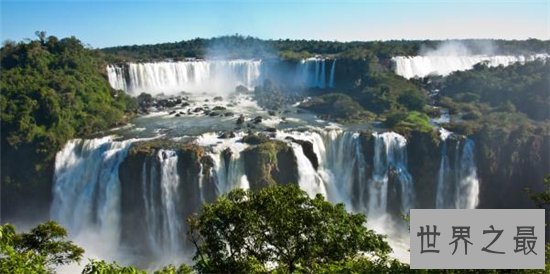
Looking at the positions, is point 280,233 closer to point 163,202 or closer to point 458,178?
point 163,202

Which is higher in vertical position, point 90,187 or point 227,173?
point 227,173

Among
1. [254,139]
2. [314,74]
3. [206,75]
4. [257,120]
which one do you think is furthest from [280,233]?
[206,75]

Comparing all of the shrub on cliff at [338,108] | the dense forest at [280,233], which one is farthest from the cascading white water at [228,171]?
the dense forest at [280,233]

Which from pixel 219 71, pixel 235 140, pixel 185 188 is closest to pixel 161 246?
pixel 185 188

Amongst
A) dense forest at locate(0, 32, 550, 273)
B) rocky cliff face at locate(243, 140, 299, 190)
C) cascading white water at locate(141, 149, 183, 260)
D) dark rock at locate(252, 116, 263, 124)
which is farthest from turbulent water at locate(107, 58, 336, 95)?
rocky cliff face at locate(243, 140, 299, 190)

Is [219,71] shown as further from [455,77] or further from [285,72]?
[455,77]

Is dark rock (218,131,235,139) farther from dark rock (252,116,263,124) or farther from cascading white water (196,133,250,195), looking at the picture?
dark rock (252,116,263,124)

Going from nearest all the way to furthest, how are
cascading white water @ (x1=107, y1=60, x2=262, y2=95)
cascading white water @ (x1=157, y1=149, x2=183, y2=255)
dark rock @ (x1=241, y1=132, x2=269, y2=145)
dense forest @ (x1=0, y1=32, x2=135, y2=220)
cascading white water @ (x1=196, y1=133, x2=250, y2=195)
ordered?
1. cascading white water @ (x1=157, y1=149, x2=183, y2=255)
2. cascading white water @ (x1=196, y1=133, x2=250, y2=195)
3. dark rock @ (x1=241, y1=132, x2=269, y2=145)
4. dense forest @ (x1=0, y1=32, x2=135, y2=220)
5. cascading white water @ (x1=107, y1=60, x2=262, y2=95)
